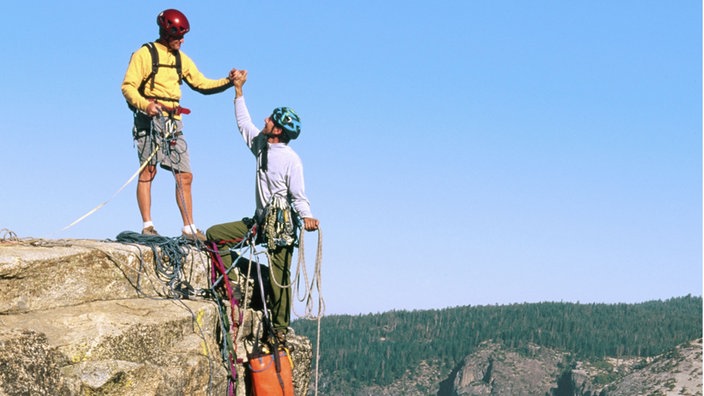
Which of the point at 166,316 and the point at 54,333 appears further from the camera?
the point at 166,316

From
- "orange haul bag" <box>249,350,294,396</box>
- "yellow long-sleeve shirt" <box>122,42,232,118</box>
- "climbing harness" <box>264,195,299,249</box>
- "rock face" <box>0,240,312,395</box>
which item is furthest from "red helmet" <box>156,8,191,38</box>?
"orange haul bag" <box>249,350,294,396</box>

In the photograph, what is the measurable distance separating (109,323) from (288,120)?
4406mm

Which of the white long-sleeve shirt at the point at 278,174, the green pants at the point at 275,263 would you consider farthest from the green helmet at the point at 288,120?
the green pants at the point at 275,263

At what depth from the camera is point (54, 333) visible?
13180 mm

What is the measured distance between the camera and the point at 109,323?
13734 millimetres

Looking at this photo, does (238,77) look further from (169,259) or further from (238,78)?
(169,259)

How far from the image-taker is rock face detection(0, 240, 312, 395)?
11977 millimetres

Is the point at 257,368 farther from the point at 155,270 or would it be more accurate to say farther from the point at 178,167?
the point at 178,167

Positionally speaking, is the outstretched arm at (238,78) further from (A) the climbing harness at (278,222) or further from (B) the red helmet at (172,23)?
(A) the climbing harness at (278,222)

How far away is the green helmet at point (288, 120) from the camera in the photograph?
15.9m

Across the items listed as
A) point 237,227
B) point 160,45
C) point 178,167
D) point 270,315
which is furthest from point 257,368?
point 160,45

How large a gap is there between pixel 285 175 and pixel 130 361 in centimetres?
417

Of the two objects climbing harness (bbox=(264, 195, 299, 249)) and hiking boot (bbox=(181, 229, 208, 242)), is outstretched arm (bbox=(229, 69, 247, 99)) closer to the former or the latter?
climbing harness (bbox=(264, 195, 299, 249))

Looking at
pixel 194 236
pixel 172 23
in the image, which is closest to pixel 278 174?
pixel 194 236
